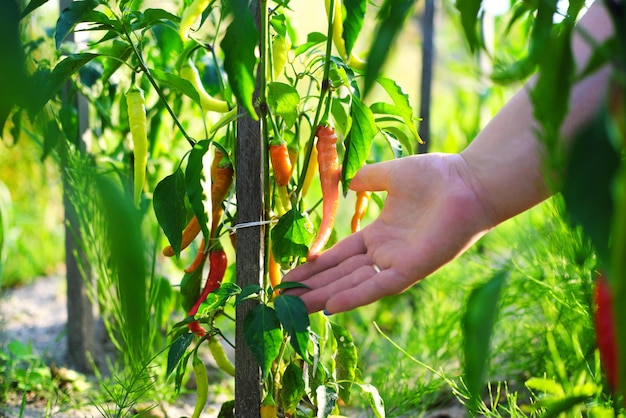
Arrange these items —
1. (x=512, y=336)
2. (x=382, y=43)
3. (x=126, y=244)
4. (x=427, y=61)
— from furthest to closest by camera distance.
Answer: (x=427, y=61) → (x=512, y=336) → (x=382, y=43) → (x=126, y=244)

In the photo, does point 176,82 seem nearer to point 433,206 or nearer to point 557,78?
point 433,206

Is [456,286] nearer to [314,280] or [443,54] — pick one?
[314,280]

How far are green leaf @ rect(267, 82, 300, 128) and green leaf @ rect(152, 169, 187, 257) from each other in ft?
0.53

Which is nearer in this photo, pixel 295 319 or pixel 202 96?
pixel 295 319

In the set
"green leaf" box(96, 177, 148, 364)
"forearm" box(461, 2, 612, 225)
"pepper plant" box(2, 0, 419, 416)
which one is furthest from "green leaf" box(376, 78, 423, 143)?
"green leaf" box(96, 177, 148, 364)

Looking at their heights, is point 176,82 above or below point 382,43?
above

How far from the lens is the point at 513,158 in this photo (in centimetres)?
86

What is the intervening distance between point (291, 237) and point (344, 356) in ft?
0.83

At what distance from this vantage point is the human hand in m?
0.91

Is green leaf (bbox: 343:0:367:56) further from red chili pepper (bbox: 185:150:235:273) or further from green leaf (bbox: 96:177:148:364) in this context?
green leaf (bbox: 96:177:148:364)

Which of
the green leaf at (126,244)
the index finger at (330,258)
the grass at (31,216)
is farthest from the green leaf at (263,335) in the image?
the grass at (31,216)

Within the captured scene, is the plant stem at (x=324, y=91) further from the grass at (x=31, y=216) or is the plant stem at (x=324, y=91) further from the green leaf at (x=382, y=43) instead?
the grass at (x=31, y=216)

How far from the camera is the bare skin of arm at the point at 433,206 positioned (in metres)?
0.86

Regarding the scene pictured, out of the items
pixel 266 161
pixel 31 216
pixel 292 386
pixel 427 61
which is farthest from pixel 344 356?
pixel 31 216
